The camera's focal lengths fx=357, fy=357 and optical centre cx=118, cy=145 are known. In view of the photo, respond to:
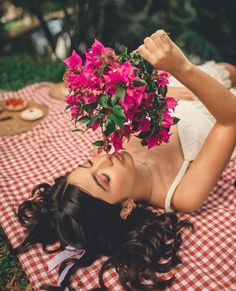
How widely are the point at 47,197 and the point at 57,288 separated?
2.00 feet

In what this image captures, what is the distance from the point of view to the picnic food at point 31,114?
353 centimetres

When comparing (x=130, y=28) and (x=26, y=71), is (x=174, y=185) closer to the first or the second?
(x=130, y=28)

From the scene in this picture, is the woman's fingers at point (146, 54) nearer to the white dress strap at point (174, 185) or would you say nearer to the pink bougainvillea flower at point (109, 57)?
the pink bougainvillea flower at point (109, 57)

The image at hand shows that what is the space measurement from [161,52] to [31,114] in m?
2.07

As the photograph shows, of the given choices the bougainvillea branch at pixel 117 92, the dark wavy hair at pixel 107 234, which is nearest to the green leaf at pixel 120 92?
the bougainvillea branch at pixel 117 92

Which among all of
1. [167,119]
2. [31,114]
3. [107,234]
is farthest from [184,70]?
[31,114]

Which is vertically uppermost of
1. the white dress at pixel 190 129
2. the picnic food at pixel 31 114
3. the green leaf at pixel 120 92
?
the green leaf at pixel 120 92

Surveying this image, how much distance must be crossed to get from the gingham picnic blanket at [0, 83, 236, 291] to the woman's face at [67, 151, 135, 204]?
1.63 ft

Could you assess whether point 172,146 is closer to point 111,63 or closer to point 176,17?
point 111,63

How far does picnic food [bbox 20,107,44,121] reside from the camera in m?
3.53

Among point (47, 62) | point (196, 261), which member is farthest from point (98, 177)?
point (47, 62)

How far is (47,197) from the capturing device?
94.3 inches

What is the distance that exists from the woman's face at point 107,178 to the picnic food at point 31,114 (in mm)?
1701

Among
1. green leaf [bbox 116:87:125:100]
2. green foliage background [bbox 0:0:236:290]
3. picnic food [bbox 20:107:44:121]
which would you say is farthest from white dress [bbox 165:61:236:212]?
green foliage background [bbox 0:0:236:290]
